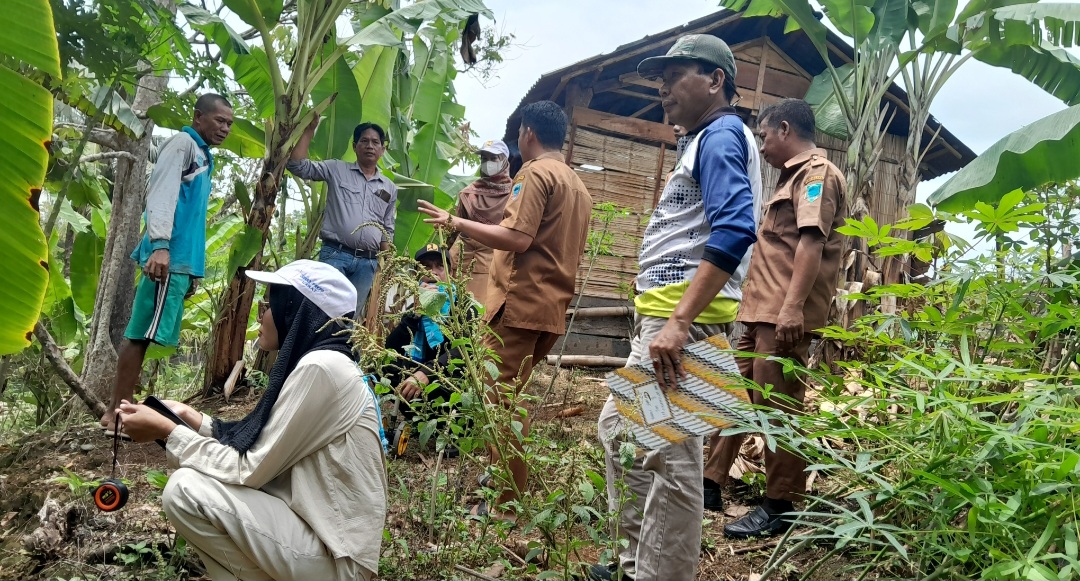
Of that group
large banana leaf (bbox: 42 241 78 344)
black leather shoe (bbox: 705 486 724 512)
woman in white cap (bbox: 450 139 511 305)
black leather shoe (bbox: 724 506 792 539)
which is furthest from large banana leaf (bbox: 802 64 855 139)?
large banana leaf (bbox: 42 241 78 344)

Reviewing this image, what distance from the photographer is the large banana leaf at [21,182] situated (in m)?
2.21

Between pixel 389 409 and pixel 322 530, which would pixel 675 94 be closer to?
pixel 322 530

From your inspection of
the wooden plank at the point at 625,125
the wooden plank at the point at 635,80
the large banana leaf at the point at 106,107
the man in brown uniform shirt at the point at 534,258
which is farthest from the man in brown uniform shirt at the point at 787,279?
the wooden plank at the point at 635,80

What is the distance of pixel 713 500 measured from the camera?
12.3ft

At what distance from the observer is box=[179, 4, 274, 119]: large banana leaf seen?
4715 mm

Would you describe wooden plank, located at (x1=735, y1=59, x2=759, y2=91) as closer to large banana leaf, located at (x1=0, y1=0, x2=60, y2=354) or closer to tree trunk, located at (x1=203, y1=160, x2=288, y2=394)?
tree trunk, located at (x1=203, y1=160, x2=288, y2=394)

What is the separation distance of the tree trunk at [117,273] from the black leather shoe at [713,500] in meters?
3.92

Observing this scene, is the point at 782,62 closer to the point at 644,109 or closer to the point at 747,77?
the point at 747,77

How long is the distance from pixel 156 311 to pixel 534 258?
2239mm

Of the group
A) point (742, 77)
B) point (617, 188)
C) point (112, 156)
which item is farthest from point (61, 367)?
point (742, 77)

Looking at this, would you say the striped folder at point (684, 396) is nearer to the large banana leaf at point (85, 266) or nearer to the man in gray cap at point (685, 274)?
the man in gray cap at point (685, 274)

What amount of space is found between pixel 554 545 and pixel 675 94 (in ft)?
5.01

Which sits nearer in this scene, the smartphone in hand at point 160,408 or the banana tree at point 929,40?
the smartphone in hand at point 160,408

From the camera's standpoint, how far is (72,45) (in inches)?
146
